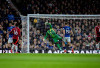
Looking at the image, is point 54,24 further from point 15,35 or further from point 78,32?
point 15,35

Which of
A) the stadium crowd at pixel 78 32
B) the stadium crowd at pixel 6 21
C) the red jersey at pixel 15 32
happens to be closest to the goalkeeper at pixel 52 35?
the stadium crowd at pixel 78 32

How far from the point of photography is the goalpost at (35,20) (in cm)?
990

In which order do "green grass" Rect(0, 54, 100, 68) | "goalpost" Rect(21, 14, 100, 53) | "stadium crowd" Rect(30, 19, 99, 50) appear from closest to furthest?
"green grass" Rect(0, 54, 100, 68) → "goalpost" Rect(21, 14, 100, 53) → "stadium crowd" Rect(30, 19, 99, 50)

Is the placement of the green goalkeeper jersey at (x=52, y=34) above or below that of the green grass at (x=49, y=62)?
below

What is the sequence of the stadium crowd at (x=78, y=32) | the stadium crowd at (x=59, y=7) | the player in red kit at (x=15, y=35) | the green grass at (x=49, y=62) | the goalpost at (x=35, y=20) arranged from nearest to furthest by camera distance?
the green grass at (x=49, y=62), the goalpost at (x=35, y=20), the player in red kit at (x=15, y=35), the stadium crowd at (x=78, y=32), the stadium crowd at (x=59, y=7)

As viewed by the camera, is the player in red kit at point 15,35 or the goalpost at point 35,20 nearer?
the goalpost at point 35,20

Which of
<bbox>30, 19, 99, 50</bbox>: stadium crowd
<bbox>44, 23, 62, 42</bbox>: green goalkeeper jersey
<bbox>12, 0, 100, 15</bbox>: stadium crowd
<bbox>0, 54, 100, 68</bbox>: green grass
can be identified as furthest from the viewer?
<bbox>12, 0, 100, 15</bbox>: stadium crowd

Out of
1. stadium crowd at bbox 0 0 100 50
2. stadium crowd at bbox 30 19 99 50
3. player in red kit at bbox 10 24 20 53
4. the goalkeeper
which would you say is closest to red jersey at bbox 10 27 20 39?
player in red kit at bbox 10 24 20 53

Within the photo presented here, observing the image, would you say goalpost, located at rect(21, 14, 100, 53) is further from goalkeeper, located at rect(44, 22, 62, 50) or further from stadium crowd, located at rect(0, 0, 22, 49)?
stadium crowd, located at rect(0, 0, 22, 49)

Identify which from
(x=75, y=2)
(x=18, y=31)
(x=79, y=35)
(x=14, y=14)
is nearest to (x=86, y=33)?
(x=79, y=35)

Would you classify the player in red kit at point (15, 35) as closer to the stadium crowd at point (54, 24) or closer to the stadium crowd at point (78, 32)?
the stadium crowd at point (54, 24)

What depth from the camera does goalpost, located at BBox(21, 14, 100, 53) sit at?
32.5ft

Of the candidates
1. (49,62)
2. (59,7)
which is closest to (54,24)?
(59,7)

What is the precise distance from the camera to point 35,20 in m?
10.9
